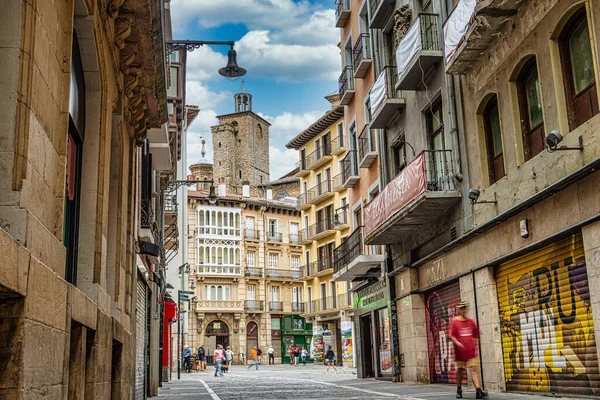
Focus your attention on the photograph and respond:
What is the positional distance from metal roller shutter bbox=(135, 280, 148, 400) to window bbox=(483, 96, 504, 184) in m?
8.34

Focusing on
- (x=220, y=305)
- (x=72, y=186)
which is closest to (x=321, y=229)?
(x=220, y=305)

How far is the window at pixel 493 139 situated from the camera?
1534 centimetres

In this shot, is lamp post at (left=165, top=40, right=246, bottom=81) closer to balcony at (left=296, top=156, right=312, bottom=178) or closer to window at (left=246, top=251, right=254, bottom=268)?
balcony at (left=296, top=156, right=312, bottom=178)

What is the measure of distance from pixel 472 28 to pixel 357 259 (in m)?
12.8

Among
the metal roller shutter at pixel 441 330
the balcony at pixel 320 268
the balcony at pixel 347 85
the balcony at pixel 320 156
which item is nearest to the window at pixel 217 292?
the balcony at pixel 320 268

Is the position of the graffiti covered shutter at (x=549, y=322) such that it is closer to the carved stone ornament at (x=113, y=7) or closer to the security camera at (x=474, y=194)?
the security camera at (x=474, y=194)

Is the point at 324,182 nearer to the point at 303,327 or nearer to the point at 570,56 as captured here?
the point at 303,327

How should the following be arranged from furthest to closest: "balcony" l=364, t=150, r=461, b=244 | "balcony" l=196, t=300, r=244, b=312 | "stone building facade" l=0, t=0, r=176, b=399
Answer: "balcony" l=196, t=300, r=244, b=312, "balcony" l=364, t=150, r=461, b=244, "stone building facade" l=0, t=0, r=176, b=399

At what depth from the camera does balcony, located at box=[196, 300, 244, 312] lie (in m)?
69.4

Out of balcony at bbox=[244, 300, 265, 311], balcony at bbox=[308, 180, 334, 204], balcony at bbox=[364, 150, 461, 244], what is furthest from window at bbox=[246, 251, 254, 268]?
balcony at bbox=[364, 150, 461, 244]

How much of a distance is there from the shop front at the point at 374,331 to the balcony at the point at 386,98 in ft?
17.5

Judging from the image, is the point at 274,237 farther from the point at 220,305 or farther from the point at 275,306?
the point at 220,305

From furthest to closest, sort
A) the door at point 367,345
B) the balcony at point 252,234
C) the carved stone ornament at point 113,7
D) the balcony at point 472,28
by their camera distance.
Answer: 1. the balcony at point 252,234
2. the door at point 367,345
3. the balcony at point 472,28
4. the carved stone ornament at point 113,7

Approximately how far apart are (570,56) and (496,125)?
364 cm
